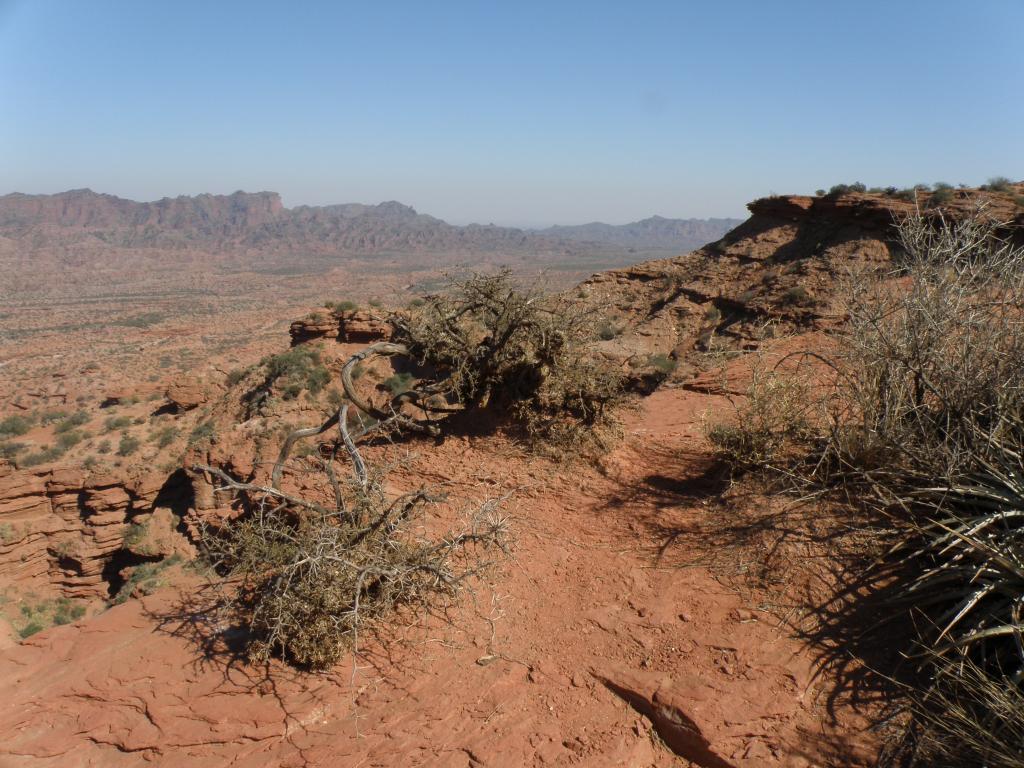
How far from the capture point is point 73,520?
14.5m

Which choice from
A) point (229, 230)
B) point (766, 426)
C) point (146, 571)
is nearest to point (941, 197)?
point (766, 426)

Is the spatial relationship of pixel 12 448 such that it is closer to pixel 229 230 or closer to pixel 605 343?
pixel 605 343

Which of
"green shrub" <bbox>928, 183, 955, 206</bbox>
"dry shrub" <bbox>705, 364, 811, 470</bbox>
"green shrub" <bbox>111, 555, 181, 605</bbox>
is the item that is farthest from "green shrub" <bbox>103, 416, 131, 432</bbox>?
"green shrub" <bbox>928, 183, 955, 206</bbox>

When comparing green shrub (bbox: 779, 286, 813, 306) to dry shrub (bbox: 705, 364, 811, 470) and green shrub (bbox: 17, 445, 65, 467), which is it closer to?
dry shrub (bbox: 705, 364, 811, 470)

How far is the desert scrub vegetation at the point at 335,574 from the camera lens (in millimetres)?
4156

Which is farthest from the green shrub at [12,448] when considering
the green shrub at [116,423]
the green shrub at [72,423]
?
the green shrub at [116,423]

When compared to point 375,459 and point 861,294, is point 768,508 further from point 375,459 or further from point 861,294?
point 375,459

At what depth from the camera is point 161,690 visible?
4.27 m

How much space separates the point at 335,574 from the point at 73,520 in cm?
1440

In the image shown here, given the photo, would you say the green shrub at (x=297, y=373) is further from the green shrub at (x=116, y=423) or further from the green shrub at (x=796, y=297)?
the green shrub at (x=796, y=297)

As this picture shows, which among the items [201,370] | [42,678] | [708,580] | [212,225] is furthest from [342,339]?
[212,225]

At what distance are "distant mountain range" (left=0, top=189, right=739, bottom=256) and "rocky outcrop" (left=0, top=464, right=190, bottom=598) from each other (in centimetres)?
13580

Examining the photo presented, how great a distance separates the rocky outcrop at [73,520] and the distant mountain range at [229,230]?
13580 centimetres

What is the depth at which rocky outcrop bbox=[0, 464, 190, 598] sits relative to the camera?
13.8 meters
